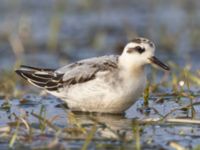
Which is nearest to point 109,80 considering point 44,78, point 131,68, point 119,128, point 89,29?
point 131,68

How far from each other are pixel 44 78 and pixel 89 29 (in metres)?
9.62

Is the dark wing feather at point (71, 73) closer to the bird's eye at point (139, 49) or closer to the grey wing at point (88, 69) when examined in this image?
the grey wing at point (88, 69)

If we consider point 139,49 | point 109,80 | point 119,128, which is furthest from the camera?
point 139,49

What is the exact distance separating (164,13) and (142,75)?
11573 millimetres

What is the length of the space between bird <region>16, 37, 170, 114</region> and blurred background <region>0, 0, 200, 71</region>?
665cm

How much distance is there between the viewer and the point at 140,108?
9219 mm

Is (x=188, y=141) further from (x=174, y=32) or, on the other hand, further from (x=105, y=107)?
(x=174, y=32)

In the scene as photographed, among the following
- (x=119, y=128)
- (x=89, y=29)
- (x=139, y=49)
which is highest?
(x=89, y=29)

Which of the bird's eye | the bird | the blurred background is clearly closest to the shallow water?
the bird

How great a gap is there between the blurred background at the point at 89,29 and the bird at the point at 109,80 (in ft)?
21.8

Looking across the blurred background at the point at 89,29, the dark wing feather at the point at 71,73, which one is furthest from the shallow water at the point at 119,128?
the blurred background at the point at 89,29

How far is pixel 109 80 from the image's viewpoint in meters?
8.86

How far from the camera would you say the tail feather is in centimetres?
946

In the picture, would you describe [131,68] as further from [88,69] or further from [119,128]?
[119,128]
